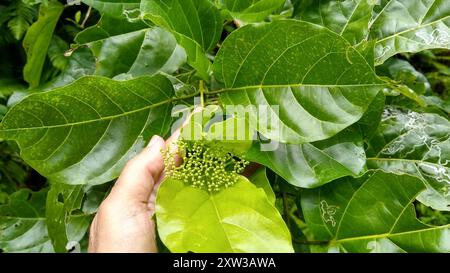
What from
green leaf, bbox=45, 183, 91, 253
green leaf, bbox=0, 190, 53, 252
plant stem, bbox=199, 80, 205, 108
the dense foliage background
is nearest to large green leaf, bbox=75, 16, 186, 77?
the dense foliage background

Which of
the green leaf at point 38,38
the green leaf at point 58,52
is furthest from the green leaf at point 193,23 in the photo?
the green leaf at point 58,52

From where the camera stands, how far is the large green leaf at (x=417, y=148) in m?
0.80

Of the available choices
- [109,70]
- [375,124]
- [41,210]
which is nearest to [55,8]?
[109,70]

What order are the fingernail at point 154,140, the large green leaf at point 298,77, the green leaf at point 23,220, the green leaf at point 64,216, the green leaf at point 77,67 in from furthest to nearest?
the green leaf at point 23,220 < the green leaf at point 77,67 < the green leaf at point 64,216 < the fingernail at point 154,140 < the large green leaf at point 298,77

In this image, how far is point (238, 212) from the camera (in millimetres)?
668

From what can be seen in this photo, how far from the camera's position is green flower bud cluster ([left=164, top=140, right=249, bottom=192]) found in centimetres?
67

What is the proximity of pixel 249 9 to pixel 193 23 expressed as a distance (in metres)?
0.11

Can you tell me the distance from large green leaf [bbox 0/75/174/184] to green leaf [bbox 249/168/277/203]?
0.17m

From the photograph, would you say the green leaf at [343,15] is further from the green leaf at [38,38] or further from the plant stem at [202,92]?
the green leaf at [38,38]

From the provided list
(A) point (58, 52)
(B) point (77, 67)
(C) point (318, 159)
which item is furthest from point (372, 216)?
(A) point (58, 52)

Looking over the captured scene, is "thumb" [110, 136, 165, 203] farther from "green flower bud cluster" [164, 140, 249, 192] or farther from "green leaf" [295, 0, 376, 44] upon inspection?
"green leaf" [295, 0, 376, 44]
